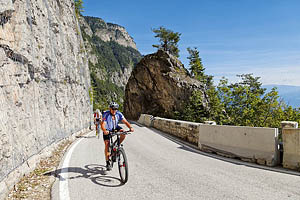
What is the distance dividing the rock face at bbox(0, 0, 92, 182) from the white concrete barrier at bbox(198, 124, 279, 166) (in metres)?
5.83

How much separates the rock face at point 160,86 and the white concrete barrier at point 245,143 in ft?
73.3

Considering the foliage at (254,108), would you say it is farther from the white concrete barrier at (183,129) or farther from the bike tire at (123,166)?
the bike tire at (123,166)

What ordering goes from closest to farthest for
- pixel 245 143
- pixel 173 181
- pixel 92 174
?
pixel 173 181 < pixel 92 174 < pixel 245 143

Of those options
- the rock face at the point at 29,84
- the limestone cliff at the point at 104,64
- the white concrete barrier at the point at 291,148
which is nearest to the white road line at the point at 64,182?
the rock face at the point at 29,84

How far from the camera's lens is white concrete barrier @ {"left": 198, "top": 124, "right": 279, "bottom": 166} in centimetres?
593

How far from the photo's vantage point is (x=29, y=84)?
6352 millimetres

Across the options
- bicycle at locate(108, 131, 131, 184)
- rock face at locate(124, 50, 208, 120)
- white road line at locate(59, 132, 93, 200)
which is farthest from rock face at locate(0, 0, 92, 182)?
rock face at locate(124, 50, 208, 120)

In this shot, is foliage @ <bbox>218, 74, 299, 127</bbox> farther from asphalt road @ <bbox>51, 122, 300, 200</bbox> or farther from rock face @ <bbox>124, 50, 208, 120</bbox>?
asphalt road @ <bbox>51, 122, 300, 200</bbox>

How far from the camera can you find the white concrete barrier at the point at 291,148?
5.40 metres

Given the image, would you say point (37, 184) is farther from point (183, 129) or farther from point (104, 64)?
point (104, 64)

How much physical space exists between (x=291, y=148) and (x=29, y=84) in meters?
7.48

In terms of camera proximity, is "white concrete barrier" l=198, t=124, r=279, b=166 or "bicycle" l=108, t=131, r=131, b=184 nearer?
"bicycle" l=108, t=131, r=131, b=184

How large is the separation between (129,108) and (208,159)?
34016mm

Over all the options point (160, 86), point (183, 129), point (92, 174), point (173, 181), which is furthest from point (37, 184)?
point (160, 86)
